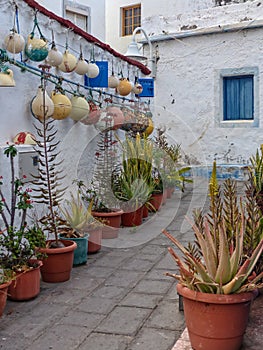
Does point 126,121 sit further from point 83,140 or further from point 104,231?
point 104,231

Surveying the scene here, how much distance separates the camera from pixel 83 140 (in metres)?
6.36

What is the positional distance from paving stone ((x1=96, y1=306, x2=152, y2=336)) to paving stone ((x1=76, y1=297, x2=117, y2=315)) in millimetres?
73

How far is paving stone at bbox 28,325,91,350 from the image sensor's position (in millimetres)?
3154

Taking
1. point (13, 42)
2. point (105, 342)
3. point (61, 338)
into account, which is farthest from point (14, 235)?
point (13, 42)

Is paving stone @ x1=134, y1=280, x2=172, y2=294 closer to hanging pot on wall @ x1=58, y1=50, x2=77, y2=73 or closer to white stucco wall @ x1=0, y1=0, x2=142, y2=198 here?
white stucco wall @ x1=0, y1=0, x2=142, y2=198

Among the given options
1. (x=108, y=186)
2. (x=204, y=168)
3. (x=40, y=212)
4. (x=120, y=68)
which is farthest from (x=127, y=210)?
(x=204, y=168)

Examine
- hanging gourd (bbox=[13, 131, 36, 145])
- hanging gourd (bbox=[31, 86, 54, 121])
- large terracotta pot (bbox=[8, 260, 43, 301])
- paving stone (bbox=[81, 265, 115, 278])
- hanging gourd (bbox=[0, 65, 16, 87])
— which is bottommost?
paving stone (bbox=[81, 265, 115, 278])

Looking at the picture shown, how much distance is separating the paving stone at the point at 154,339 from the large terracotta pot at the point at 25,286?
3.51 feet

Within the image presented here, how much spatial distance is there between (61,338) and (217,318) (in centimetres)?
110

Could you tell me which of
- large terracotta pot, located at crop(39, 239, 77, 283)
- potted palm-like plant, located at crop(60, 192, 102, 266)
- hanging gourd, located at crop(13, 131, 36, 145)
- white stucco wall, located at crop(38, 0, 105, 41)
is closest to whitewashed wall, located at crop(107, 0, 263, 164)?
white stucco wall, located at crop(38, 0, 105, 41)

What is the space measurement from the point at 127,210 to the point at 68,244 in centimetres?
211

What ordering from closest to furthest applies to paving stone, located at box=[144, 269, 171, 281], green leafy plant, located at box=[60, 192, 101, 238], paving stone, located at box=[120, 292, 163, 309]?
paving stone, located at box=[120, 292, 163, 309], paving stone, located at box=[144, 269, 171, 281], green leafy plant, located at box=[60, 192, 101, 238]

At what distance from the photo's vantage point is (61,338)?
129 inches

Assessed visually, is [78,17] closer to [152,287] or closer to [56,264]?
[56,264]
